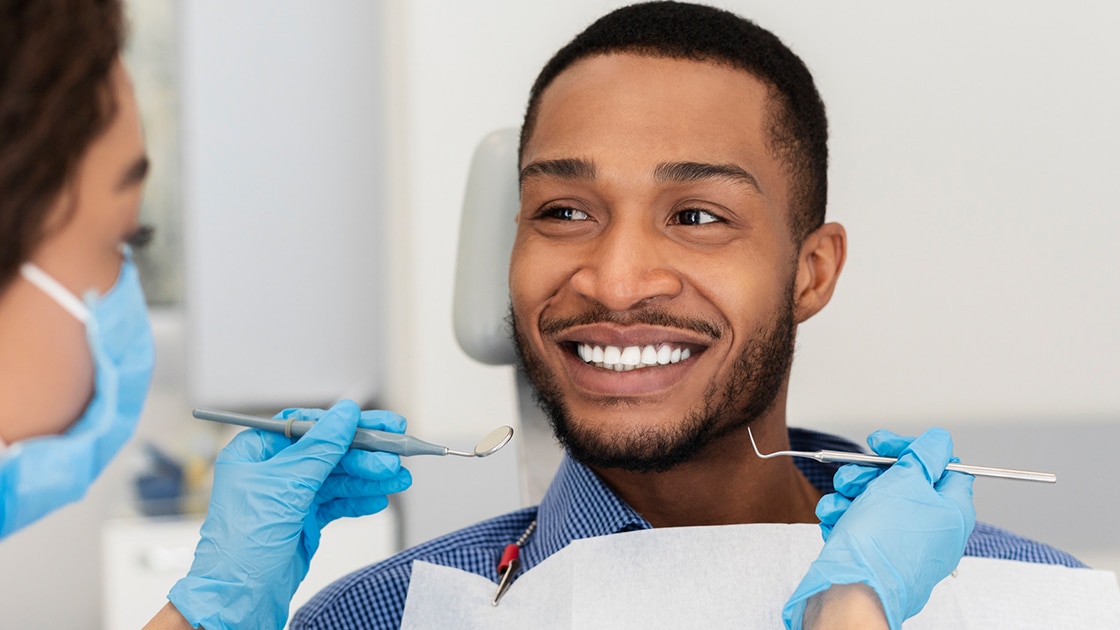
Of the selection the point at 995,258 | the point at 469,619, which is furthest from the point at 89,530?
the point at 995,258

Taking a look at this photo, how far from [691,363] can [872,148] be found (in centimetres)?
82

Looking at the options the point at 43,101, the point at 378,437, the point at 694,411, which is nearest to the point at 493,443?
the point at 378,437

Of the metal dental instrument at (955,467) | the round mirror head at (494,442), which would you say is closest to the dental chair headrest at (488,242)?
the round mirror head at (494,442)

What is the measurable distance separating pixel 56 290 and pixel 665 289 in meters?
0.70

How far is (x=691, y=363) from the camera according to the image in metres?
1.24

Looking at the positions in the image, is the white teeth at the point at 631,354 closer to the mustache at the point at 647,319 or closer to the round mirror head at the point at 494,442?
the mustache at the point at 647,319

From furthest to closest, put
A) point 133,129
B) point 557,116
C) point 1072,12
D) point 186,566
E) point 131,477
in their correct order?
1. point 131,477
2. point 186,566
3. point 1072,12
4. point 557,116
5. point 133,129

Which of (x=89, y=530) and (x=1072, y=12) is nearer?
(x=1072, y=12)

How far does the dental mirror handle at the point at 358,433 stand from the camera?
3.67ft

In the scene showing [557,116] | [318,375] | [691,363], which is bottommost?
[318,375]

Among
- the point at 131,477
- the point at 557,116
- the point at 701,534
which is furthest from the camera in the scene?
the point at 131,477

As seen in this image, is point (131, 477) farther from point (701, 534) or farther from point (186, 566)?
point (701, 534)

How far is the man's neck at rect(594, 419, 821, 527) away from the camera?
4.28 ft

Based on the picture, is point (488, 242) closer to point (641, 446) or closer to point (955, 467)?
point (641, 446)
